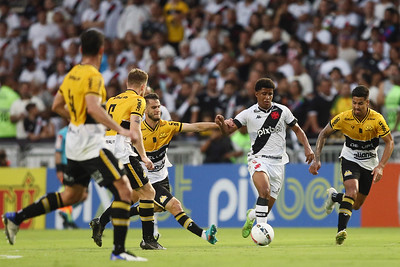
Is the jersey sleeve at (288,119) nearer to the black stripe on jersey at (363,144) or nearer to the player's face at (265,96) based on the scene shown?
the player's face at (265,96)

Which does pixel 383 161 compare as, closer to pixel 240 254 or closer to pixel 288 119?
pixel 288 119

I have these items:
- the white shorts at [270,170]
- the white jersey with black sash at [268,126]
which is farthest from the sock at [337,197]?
the white jersey with black sash at [268,126]

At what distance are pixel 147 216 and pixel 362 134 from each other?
3573 mm

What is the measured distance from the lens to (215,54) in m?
21.7

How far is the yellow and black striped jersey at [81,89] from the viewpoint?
28.8ft

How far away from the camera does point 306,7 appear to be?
21422mm

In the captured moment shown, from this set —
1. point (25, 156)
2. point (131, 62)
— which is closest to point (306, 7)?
point (131, 62)

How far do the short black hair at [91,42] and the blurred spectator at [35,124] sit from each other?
12275 mm

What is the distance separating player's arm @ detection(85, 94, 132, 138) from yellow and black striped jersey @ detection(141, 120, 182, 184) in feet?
12.2

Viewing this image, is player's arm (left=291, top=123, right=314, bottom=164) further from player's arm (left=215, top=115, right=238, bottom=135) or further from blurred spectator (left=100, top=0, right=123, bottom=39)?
blurred spectator (left=100, top=0, right=123, bottom=39)

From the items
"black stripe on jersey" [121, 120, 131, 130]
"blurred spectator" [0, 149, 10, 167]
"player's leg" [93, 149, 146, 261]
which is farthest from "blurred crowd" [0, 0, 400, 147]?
"player's leg" [93, 149, 146, 261]

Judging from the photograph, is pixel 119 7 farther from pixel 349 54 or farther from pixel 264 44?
pixel 349 54

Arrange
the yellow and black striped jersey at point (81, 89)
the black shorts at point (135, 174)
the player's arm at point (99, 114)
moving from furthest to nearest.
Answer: the black shorts at point (135, 174) → the yellow and black striped jersey at point (81, 89) → the player's arm at point (99, 114)

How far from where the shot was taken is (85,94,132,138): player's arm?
8625 millimetres
